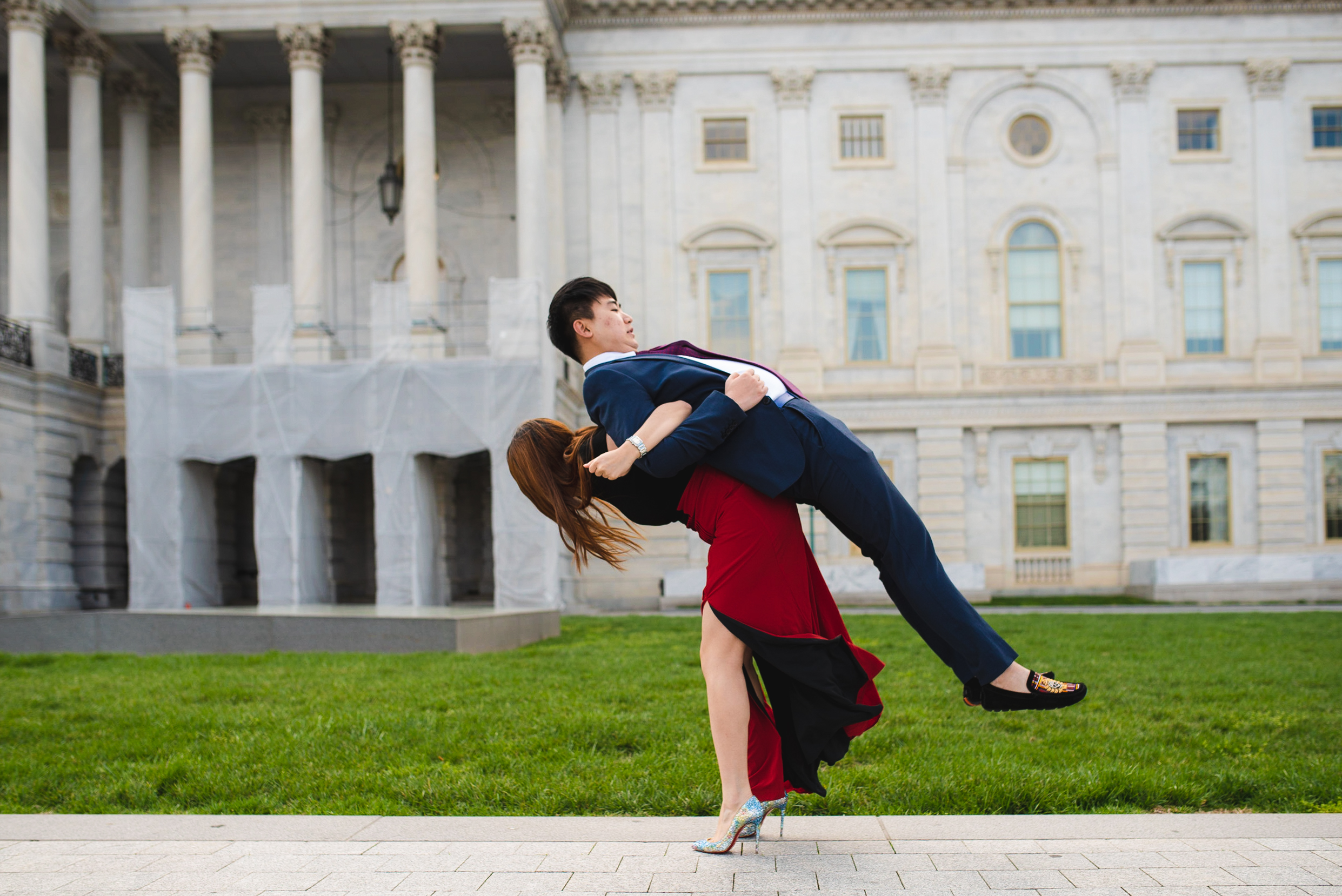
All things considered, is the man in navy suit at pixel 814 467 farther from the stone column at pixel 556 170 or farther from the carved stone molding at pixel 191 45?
the carved stone molding at pixel 191 45

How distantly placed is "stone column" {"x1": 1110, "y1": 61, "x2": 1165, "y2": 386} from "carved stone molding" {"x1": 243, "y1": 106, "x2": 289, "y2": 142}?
21700 mm

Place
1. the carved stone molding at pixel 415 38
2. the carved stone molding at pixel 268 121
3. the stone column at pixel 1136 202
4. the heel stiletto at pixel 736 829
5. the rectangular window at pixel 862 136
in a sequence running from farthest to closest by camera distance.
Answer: the carved stone molding at pixel 268 121
the rectangular window at pixel 862 136
the stone column at pixel 1136 202
the carved stone molding at pixel 415 38
the heel stiletto at pixel 736 829

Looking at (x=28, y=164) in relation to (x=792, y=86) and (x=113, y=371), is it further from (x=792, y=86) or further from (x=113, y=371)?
(x=792, y=86)

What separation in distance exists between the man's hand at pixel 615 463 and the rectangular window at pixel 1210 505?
1125 inches

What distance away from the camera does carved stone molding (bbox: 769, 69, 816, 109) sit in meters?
30.0

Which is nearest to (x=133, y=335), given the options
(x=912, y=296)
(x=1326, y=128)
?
(x=912, y=296)

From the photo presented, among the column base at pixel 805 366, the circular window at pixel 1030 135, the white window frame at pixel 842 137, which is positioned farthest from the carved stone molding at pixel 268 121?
the circular window at pixel 1030 135

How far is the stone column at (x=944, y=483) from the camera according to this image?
95.7 feet

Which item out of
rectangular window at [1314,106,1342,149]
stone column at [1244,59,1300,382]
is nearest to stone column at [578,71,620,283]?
stone column at [1244,59,1300,382]

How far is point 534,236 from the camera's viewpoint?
87.0 feet

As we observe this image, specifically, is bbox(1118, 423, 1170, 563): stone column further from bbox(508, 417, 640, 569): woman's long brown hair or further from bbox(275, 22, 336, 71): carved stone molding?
A: bbox(508, 417, 640, 569): woman's long brown hair

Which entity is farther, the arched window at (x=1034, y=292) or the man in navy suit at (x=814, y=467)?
the arched window at (x=1034, y=292)

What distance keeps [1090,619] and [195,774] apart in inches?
584

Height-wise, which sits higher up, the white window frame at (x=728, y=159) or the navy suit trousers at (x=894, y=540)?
the white window frame at (x=728, y=159)
